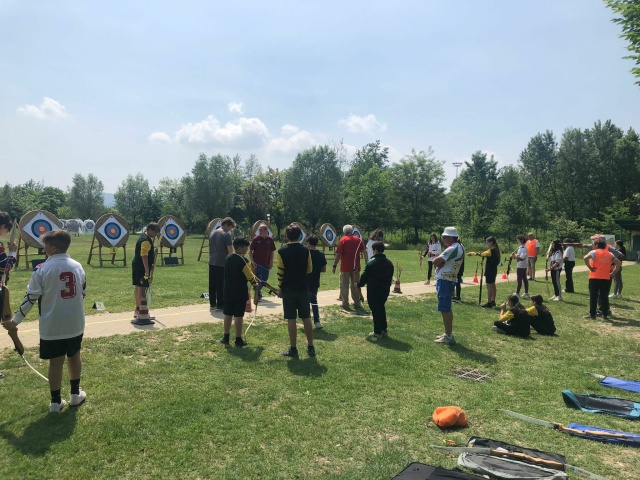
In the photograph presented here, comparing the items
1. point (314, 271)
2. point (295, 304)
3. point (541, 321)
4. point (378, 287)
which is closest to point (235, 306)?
point (295, 304)

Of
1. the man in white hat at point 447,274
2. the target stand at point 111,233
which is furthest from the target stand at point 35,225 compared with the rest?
the man in white hat at point 447,274

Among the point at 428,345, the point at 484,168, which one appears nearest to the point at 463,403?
the point at 428,345

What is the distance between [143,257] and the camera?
8.20 meters

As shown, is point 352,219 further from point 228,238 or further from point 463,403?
point 463,403

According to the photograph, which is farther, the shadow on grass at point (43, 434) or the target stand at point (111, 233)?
the target stand at point (111, 233)

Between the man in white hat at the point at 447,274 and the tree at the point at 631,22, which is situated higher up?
the tree at the point at 631,22

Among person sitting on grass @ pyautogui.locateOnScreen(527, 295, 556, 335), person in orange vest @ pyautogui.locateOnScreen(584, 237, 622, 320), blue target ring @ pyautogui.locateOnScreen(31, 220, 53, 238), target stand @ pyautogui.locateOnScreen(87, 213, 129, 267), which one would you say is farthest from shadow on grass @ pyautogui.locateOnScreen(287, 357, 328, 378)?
blue target ring @ pyautogui.locateOnScreen(31, 220, 53, 238)

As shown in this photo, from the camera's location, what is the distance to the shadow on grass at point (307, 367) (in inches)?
227

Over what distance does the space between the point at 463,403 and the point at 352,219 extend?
151 feet

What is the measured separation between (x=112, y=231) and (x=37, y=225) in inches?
Result: 118

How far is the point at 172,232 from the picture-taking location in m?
22.1

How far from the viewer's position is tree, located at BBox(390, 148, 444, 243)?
152 feet

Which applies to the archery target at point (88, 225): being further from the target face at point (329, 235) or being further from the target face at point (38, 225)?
the target face at point (38, 225)

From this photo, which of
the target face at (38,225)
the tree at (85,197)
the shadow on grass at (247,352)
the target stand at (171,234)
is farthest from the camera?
the tree at (85,197)
